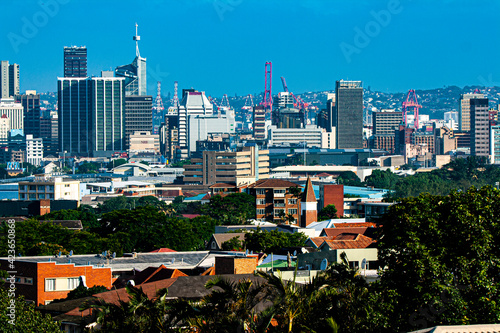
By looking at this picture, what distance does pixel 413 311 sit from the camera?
25.6 metres

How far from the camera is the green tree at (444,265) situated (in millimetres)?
25125

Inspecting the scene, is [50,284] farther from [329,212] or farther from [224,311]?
[329,212]

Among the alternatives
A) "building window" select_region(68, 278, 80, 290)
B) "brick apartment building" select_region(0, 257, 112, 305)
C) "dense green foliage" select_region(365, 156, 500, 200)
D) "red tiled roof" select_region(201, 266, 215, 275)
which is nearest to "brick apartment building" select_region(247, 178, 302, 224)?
"dense green foliage" select_region(365, 156, 500, 200)

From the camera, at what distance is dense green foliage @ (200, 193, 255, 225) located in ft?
353

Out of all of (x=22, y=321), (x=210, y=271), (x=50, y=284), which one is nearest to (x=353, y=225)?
(x=210, y=271)

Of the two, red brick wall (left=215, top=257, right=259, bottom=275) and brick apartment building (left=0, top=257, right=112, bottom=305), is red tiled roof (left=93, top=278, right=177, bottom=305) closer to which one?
red brick wall (left=215, top=257, right=259, bottom=275)

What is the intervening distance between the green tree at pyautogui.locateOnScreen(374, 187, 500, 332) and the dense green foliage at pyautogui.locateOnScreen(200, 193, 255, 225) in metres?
75.8

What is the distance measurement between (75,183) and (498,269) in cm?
10892

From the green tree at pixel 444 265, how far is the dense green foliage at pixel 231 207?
75.8 meters

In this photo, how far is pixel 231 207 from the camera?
111m

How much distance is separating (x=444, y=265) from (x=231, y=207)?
280 feet

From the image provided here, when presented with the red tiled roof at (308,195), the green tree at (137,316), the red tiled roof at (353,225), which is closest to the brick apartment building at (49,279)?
the green tree at (137,316)

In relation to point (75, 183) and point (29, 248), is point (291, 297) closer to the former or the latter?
point (29, 248)

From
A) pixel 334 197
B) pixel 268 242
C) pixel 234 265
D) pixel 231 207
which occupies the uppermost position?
pixel 234 265
